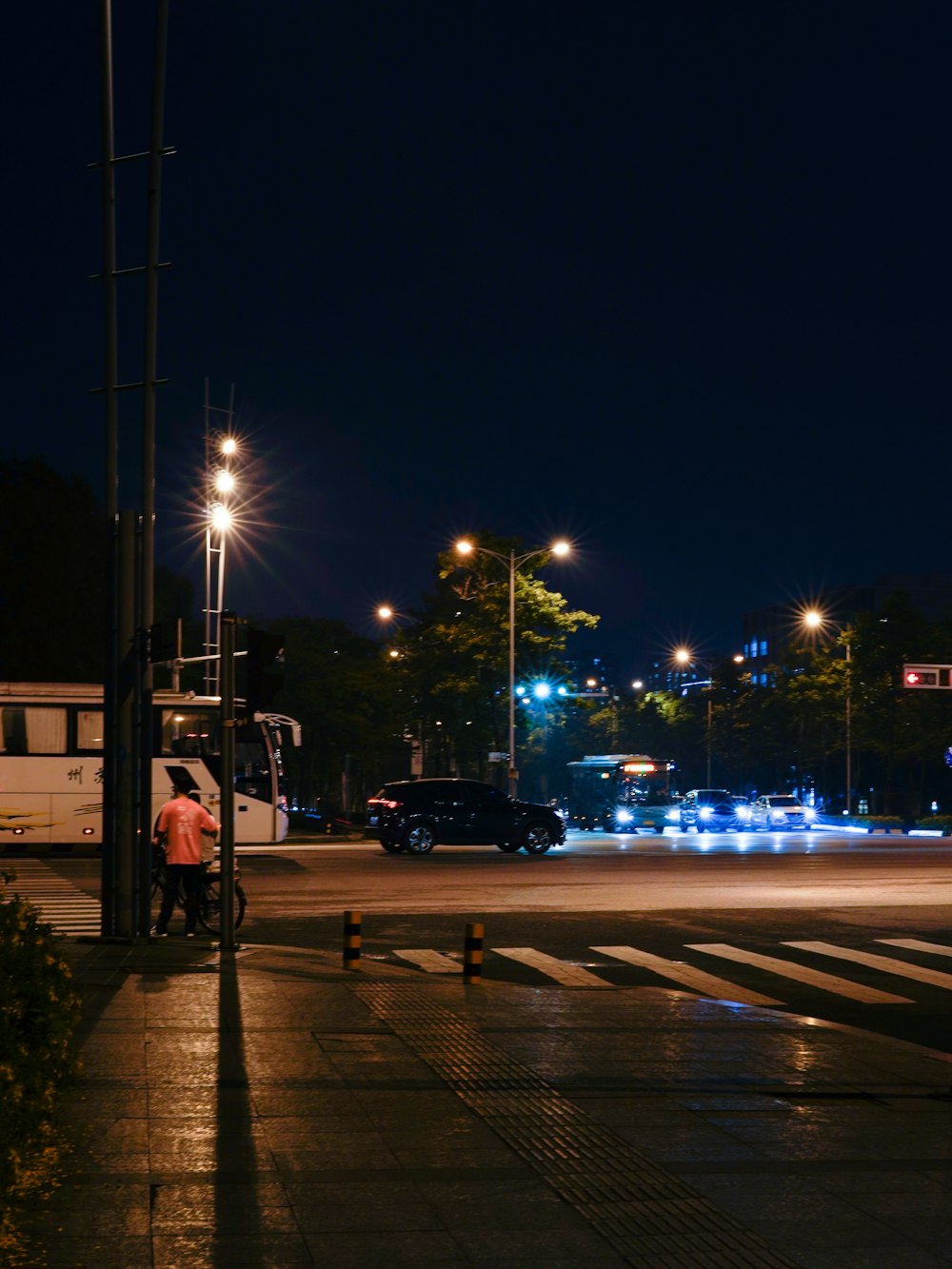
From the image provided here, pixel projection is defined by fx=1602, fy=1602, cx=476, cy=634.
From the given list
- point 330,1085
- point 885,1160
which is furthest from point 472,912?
point 885,1160

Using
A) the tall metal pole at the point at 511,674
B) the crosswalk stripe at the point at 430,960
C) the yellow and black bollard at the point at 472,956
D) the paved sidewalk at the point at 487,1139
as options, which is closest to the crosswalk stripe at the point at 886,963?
the paved sidewalk at the point at 487,1139

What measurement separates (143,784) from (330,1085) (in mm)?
8743

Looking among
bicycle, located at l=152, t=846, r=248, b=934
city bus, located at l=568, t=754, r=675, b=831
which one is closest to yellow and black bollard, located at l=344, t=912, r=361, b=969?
bicycle, located at l=152, t=846, r=248, b=934

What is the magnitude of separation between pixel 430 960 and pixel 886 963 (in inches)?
204

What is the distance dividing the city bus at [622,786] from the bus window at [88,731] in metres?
33.3

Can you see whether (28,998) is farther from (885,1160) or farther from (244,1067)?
(885,1160)

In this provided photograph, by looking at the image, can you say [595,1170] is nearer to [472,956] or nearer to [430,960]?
[472,956]

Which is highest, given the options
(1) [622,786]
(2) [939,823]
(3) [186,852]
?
(1) [622,786]

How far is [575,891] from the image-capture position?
27.6 metres

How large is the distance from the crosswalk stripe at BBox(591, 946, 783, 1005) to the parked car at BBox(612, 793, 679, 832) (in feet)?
157

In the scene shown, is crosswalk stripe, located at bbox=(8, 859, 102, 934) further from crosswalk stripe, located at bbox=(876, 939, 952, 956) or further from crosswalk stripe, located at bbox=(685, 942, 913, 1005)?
crosswalk stripe, located at bbox=(876, 939, 952, 956)

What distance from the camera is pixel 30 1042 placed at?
7.25 metres

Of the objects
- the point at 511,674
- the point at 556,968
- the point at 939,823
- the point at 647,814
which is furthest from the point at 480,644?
the point at 556,968

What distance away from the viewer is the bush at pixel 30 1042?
6.35 meters
